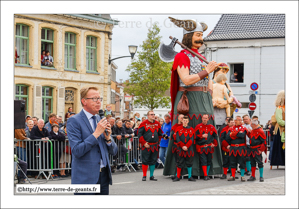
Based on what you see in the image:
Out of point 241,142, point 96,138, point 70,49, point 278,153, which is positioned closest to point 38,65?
point 70,49

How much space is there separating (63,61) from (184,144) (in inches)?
124

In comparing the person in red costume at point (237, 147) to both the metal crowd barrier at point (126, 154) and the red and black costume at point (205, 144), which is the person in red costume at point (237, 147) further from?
the metal crowd barrier at point (126, 154)

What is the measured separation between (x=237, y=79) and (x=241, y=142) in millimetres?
3271

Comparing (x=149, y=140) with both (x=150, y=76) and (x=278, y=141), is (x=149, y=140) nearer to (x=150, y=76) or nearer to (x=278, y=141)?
(x=150, y=76)

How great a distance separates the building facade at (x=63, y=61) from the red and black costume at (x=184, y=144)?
1.94 meters

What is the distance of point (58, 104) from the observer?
12.4 m

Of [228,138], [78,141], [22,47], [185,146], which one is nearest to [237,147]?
[228,138]

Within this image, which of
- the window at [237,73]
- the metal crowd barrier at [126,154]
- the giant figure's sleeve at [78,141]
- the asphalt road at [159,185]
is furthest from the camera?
the metal crowd barrier at [126,154]

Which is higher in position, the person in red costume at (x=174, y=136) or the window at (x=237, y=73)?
the window at (x=237, y=73)

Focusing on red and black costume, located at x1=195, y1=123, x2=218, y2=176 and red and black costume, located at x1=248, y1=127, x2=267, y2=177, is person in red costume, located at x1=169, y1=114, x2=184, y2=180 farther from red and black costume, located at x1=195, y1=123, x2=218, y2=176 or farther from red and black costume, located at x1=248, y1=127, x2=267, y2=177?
red and black costume, located at x1=248, y1=127, x2=267, y2=177

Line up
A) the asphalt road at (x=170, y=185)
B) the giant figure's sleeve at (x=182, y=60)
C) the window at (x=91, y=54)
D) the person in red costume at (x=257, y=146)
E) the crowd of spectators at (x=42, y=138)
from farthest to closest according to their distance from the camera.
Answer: the crowd of spectators at (x=42, y=138)
the person in red costume at (x=257, y=146)
the window at (x=91, y=54)
the giant figure's sleeve at (x=182, y=60)
the asphalt road at (x=170, y=185)

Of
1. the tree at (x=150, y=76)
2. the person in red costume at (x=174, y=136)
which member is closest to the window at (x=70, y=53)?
the tree at (x=150, y=76)

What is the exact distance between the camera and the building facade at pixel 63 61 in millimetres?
10438
